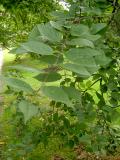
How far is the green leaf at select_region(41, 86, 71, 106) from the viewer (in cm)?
93

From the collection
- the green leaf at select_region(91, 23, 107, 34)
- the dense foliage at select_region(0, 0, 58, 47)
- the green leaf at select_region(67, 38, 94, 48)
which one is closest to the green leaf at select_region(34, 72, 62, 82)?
the green leaf at select_region(67, 38, 94, 48)

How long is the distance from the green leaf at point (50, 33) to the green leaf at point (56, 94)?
24cm

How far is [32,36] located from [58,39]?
13 centimetres

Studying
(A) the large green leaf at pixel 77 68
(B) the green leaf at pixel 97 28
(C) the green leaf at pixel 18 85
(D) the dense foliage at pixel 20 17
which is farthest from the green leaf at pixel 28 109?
(D) the dense foliage at pixel 20 17

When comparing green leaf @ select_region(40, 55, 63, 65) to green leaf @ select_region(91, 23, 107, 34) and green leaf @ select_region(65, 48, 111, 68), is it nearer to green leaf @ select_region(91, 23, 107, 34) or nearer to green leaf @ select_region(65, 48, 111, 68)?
green leaf @ select_region(65, 48, 111, 68)

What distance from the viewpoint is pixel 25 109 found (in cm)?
95

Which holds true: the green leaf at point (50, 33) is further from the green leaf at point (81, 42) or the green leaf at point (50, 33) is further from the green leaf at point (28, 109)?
the green leaf at point (28, 109)

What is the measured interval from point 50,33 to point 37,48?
146 millimetres

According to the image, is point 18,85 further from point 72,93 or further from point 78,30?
point 78,30

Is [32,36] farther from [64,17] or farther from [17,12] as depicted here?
[17,12]

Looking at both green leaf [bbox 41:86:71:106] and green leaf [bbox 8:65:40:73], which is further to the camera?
green leaf [bbox 8:65:40:73]

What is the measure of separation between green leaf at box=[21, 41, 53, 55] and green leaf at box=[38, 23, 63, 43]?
8cm

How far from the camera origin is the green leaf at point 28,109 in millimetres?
928

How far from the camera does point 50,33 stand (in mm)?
1193
